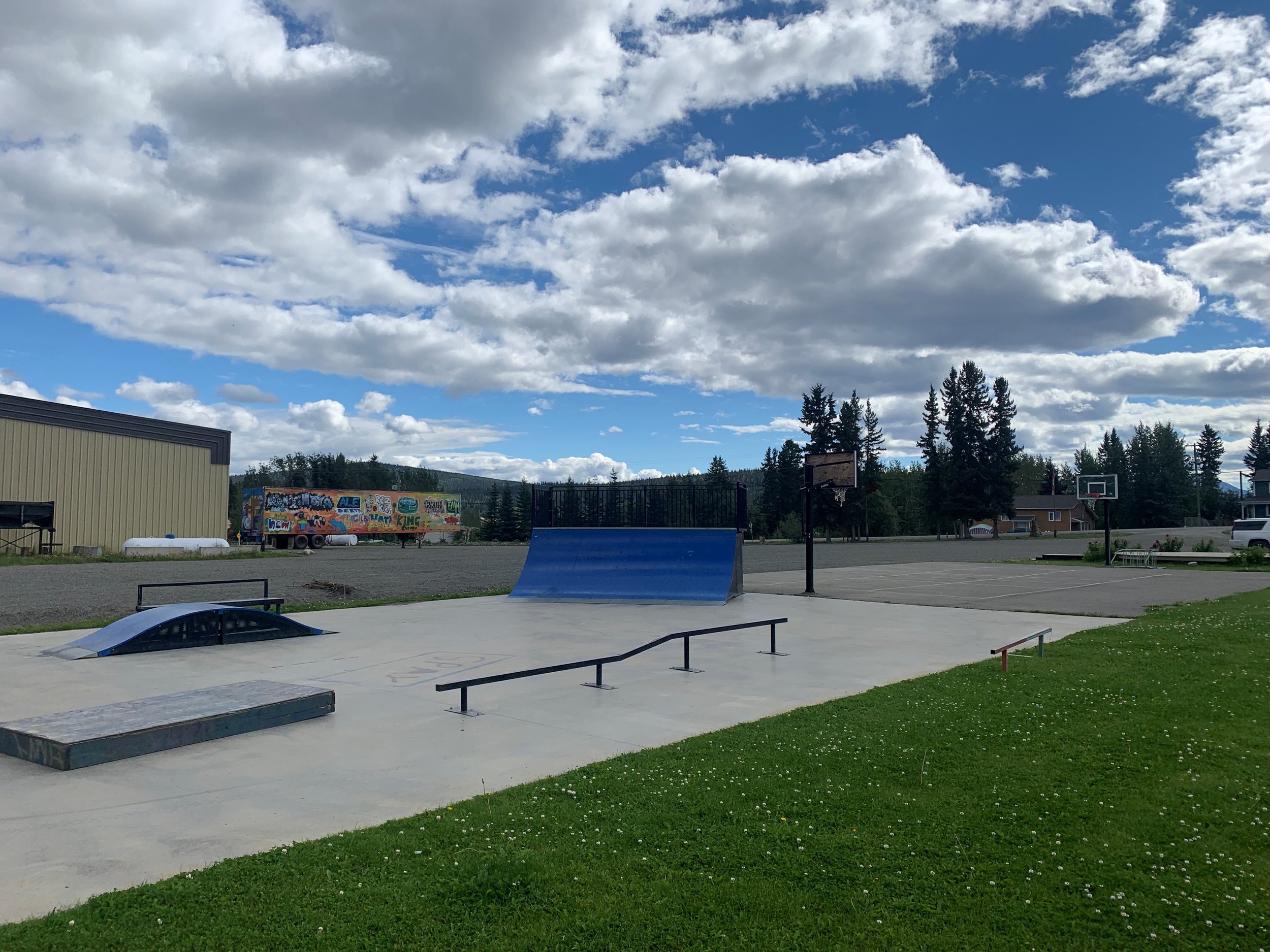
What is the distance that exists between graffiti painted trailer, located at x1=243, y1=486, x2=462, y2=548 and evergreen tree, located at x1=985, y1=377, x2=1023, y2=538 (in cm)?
4873

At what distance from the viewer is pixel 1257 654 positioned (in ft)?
29.6

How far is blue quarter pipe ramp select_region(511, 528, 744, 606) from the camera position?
16984 millimetres

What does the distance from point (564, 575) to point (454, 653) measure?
764cm

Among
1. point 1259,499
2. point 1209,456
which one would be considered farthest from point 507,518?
point 1209,456

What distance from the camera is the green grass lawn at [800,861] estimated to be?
3061mm

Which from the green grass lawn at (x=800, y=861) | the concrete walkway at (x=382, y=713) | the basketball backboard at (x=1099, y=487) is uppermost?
the basketball backboard at (x=1099, y=487)

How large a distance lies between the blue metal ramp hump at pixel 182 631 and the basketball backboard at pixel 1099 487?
3348 cm

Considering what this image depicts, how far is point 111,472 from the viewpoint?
135 feet

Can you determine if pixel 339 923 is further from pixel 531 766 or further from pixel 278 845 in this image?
pixel 531 766

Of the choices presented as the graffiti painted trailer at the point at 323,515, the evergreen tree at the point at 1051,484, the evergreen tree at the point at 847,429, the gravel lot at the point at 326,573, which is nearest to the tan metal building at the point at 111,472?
the graffiti painted trailer at the point at 323,515

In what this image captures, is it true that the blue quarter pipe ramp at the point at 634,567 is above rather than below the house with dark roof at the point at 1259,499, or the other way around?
below

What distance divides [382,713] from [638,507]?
40.5 feet

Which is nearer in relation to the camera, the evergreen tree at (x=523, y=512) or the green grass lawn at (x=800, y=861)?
the green grass lawn at (x=800, y=861)

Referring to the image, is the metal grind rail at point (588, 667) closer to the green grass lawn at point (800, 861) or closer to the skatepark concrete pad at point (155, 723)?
the skatepark concrete pad at point (155, 723)
